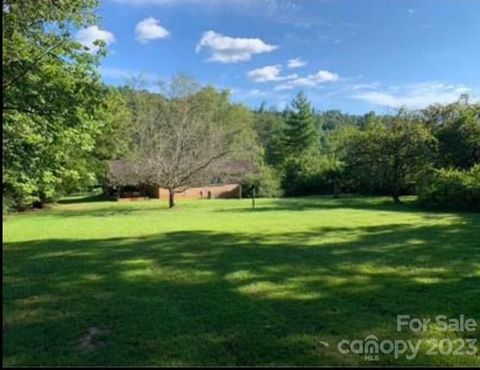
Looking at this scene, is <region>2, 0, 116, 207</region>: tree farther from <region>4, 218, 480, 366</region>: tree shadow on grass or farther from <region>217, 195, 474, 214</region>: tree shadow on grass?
<region>217, 195, 474, 214</region>: tree shadow on grass

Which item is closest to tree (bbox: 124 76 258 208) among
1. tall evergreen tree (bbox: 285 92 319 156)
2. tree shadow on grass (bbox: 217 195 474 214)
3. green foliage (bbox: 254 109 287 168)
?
tree shadow on grass (bbox: 217 195 474 214)

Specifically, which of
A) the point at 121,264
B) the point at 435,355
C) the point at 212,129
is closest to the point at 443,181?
the point at 212,129

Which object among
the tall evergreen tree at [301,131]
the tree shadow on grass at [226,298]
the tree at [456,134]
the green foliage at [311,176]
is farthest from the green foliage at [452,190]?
the tall evergreen tree at [301,131]

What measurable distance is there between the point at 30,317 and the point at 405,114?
25.5 m

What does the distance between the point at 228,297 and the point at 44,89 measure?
640 centimetres

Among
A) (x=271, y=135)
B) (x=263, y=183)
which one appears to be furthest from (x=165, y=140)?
(x=271, y=135)

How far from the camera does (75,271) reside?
26.1 ft

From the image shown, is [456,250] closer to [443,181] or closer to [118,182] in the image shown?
[443,181]

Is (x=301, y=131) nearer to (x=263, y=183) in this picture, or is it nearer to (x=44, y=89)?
(x=263, y=183)

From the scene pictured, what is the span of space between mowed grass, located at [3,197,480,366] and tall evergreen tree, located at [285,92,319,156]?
52.3m

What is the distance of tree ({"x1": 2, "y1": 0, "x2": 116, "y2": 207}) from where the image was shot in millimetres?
9367

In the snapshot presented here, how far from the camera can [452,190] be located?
2284cm

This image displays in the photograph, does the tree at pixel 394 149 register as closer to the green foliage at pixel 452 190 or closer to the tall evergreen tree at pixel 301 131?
the green foliage at pixel 452 190

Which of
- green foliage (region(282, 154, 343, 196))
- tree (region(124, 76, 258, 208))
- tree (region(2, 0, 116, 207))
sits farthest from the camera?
green foliage (region(282, 154, 343, 196))
